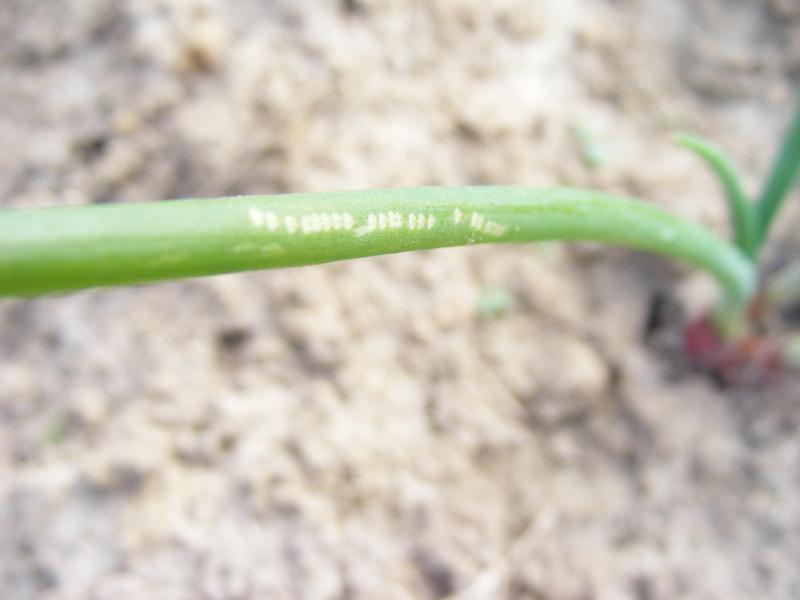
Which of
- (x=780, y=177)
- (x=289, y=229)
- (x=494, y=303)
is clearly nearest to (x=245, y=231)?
(x=289, y=229)

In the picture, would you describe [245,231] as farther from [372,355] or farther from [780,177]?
[780,177]

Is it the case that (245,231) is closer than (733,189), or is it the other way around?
(245,231)

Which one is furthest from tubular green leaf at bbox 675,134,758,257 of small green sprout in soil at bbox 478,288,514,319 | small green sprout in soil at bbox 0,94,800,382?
small green sprout in soil at bbox 478,288,514,319

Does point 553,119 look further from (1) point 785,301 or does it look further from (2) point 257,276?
(2) point 257,276

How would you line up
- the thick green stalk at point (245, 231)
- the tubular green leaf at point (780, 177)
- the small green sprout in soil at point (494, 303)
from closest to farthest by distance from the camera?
the thick green stalk at point (245, 231) < the tubular green leaf at point (780, 177) < the small green sprout in soil at point (494, 303)

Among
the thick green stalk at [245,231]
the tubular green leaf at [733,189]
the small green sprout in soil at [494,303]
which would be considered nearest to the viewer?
the thick green stalk at [245,231]

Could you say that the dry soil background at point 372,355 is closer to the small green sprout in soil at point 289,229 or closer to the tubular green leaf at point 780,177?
the tubular green leaf at point 780,177

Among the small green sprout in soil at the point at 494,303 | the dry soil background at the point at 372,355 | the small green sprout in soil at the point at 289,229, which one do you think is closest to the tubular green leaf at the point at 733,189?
the small green sprout in soil at the point at 289,229
